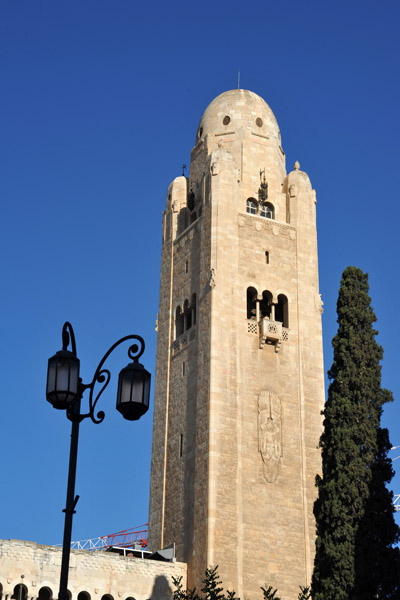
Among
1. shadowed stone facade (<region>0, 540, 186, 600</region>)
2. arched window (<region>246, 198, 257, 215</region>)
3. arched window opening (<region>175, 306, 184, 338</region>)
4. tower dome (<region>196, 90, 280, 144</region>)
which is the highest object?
tower dome (<region>196, 90, 280, 144</region>)

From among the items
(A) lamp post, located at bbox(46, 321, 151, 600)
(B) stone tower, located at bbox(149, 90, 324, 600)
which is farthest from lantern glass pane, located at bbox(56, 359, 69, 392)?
(B) stone tower, located at bbox(149, 90, 324, 600)

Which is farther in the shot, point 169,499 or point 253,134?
point 253,134

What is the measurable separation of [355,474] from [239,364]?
1397 centimetres

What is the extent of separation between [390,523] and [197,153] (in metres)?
27.0

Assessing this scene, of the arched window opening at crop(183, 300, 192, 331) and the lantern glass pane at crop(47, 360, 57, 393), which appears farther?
the arched window opening at crop(183, 300, 192, 331)

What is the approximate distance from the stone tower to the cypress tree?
388 inches

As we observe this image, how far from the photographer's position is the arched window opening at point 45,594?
38.0 meters

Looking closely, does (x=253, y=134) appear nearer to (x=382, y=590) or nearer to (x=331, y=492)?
(x=331, y=492)

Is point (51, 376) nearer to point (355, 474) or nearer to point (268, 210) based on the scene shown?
point (355, 474)

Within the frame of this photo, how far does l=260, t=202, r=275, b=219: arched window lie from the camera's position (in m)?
49.0

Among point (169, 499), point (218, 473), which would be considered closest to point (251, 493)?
point (218, 473)

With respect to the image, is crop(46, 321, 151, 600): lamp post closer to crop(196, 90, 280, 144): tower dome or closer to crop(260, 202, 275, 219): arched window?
crop(260, 202, 275, 219): arched window

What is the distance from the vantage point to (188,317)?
4738 cm

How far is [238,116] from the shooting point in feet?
168
